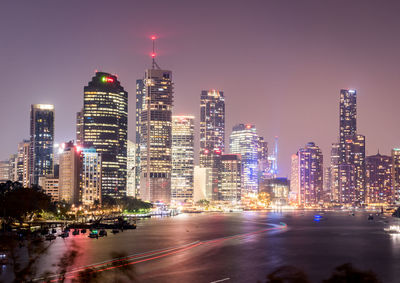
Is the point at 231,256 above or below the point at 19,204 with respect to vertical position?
below

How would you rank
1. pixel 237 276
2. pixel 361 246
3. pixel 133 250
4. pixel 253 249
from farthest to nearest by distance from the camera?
pixel 361 246
pixel 253 249
pixel 133 250
pixel 237 276

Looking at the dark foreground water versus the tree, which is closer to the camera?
the dark foreground water

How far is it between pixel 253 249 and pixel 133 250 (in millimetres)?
27784

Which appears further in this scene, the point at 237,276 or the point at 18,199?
the point at 18,199

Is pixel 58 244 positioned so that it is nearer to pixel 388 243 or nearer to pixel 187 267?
pixel 187 267

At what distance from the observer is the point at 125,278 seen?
69438mm

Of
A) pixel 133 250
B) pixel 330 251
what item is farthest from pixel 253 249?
pixel 133 250

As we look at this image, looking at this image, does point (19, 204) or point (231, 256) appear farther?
point (19, 204)

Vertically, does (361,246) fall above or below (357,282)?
below

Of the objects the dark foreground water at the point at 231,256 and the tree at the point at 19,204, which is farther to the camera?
the tree at the point at 19,204

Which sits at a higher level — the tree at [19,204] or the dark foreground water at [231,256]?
the tree at [19,204]

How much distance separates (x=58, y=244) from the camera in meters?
116

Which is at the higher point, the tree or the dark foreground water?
the tree

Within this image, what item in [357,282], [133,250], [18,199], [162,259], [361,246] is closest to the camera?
[357,282]
